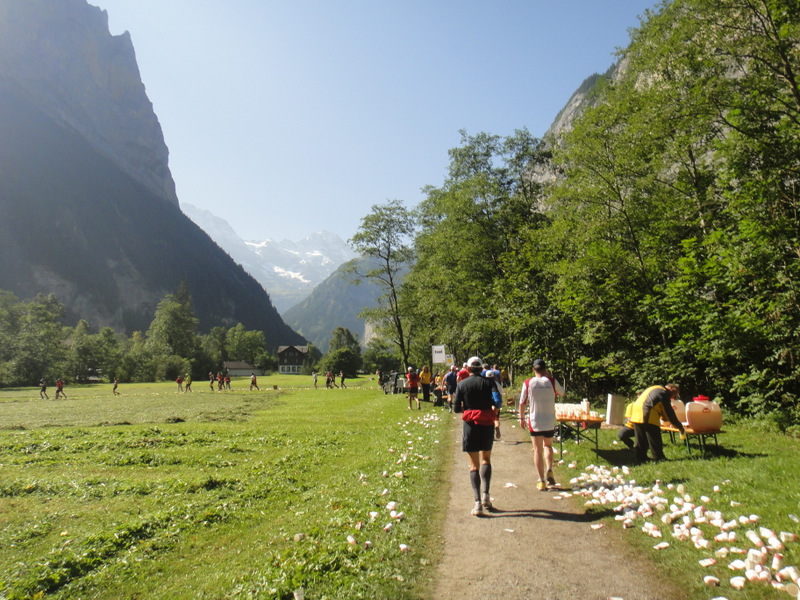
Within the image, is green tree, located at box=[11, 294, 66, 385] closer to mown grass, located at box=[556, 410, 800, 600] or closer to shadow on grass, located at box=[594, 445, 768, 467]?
shadow on grass, located at box=[594, 445, 768, 467]

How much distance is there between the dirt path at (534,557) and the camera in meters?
4.75

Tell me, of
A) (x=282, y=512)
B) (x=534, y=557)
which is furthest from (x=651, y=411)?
(x=282, y=512)

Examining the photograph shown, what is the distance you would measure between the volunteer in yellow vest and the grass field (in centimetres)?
52

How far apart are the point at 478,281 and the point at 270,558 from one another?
27689 millimetres

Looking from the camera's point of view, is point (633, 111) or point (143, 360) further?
point (143, 360)

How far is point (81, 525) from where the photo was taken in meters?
7.46

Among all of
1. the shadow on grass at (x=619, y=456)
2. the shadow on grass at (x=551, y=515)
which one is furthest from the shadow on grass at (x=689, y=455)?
the shadow on grass at (x=551, y=515)

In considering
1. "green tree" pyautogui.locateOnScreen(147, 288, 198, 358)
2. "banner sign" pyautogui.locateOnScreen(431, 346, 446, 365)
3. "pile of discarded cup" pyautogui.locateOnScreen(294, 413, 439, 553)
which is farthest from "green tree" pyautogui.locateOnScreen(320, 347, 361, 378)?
"pile of discarded cup" pyautogui.locateOnScreen(294, 413, 439, 553)

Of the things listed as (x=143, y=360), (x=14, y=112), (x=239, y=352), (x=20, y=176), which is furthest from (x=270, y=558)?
(x=14, y=112)

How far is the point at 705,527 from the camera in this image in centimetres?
586

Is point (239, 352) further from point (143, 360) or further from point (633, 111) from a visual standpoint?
point (633, 111)

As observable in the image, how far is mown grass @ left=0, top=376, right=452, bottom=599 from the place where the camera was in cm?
530

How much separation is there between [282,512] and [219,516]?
99cm

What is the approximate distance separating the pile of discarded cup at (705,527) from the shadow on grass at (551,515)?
0.27 metres
